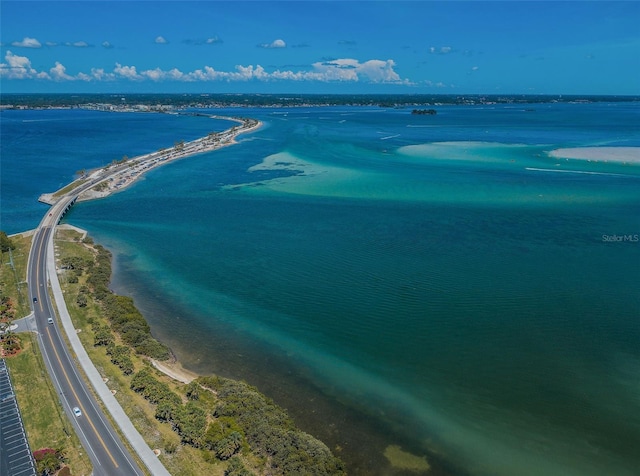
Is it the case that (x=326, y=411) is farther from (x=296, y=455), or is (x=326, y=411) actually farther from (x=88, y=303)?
(x=88, y=303)

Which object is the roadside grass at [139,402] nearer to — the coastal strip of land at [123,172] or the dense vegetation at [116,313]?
the dense vegetation at [116,313]

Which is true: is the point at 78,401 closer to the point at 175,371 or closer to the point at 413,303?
the point at 175,371

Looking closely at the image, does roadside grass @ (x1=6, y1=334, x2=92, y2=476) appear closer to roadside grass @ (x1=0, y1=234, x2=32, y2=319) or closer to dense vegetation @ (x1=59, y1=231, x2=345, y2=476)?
dense vegetation @ (x1=59, y1=231, x2=345, y2=476)

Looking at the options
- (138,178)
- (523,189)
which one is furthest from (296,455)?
(138,178)

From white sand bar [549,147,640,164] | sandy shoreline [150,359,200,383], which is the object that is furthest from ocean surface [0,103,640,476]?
white sand bar [549,147,640,164]

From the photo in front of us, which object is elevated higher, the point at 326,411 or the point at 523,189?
the point at 523,189

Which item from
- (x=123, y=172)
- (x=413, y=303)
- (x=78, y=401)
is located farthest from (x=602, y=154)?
(x=78, y=401)
